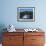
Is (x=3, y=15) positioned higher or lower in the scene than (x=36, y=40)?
higher

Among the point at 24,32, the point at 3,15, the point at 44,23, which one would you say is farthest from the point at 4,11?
the point at 44,23

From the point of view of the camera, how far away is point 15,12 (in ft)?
14.7

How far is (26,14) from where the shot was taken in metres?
4.53

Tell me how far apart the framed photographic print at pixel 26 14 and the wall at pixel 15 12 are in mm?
103

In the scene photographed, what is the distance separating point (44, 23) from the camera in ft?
14.8

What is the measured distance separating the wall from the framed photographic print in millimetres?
103

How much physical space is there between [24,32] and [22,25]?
597mm

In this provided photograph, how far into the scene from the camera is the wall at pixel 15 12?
4.48 metres

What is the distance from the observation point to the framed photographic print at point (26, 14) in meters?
4.49

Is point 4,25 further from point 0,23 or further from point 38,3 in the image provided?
point 38,3

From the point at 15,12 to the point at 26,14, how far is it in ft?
1.27

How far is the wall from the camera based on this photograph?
4.48 m

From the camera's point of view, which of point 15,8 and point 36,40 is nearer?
point 36,40

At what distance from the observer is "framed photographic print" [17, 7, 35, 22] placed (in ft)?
14.7
